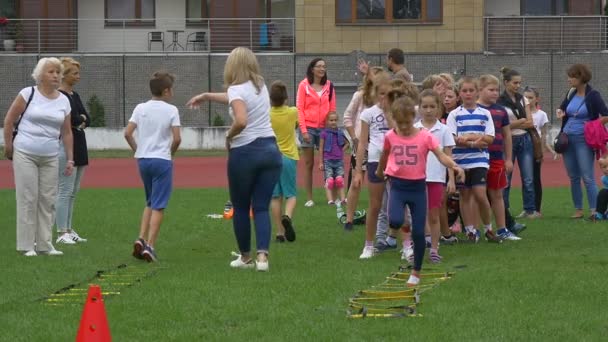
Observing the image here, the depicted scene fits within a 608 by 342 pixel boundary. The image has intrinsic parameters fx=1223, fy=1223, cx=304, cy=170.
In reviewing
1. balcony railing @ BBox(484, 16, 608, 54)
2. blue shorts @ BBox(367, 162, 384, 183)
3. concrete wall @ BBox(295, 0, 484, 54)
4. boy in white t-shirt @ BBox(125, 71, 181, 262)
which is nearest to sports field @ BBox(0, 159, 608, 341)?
boy in white t-shirt @ BBox(125, 71, 181, 262)

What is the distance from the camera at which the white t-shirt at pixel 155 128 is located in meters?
12.3

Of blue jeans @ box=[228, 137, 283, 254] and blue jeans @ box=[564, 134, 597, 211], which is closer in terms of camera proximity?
blue jeans @ box=[228, 137, 283, 254]

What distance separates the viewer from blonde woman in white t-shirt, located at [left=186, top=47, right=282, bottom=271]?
11.2m

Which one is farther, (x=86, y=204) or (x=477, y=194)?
(x=86, y=204)

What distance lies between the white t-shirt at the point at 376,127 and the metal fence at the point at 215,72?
26746 millimetres

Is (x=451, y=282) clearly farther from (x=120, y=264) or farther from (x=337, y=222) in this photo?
(x=337, y=222)

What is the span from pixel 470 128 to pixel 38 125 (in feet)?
15.2

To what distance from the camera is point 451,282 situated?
10.5 meters

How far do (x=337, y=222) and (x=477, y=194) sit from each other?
307 centimetres

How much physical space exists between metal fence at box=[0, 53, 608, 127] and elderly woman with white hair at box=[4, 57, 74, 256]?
88.3ft

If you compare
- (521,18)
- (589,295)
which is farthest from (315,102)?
(521,18)

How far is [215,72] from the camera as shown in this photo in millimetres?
41031

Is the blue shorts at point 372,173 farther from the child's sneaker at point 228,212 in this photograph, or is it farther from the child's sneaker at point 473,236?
the child's sneaker at point 228,212

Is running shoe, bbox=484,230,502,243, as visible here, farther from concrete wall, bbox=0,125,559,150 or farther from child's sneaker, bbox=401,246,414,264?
concrete wall, bbox=0,125,559,150
